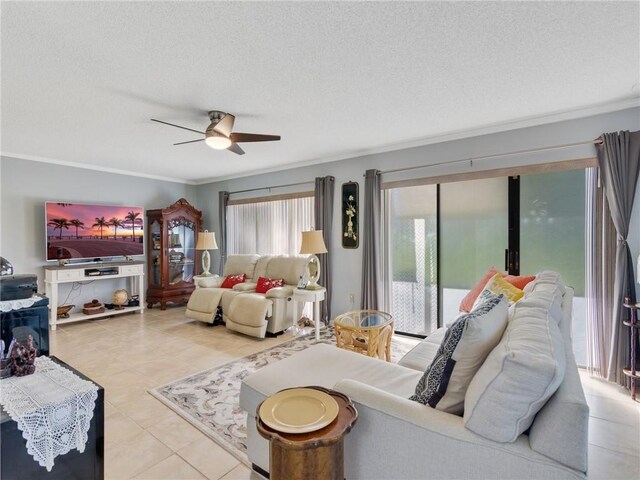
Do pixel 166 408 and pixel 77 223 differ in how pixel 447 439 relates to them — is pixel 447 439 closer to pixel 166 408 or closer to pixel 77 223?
pixel 166 408

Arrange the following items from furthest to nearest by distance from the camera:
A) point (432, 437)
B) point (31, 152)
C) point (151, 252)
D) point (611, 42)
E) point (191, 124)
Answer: point (151, 252) → point (31, 152) → point (191, 124) → point (611, 42) → point (432, 437)

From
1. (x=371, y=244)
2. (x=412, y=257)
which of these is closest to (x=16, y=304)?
(x=371, y=244)

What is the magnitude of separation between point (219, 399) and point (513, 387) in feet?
7.18

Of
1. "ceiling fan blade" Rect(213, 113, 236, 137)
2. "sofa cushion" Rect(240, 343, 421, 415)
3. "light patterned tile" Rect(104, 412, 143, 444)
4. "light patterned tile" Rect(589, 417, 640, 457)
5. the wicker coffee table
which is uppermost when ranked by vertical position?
"ceiling fan blade" Rect(213, 113, 236, 137)

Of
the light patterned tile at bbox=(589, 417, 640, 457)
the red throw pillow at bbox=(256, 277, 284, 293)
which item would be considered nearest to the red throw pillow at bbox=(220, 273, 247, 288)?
the red throw pillow at bbox=(256, 277, 284, 293)

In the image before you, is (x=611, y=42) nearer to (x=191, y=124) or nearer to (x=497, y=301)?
(x=497, y=301)

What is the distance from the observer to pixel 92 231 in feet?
16.5

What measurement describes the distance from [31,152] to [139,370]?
3492mm

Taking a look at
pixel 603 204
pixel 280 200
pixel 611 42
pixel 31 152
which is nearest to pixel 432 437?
pixel 611 42

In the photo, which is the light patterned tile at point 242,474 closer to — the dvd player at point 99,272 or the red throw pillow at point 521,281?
the red throw pillow at point 521,281

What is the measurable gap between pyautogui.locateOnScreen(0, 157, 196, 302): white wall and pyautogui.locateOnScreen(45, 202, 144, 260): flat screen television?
0.69 feet

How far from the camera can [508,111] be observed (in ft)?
9.82

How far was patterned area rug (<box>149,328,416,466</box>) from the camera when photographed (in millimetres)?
2064

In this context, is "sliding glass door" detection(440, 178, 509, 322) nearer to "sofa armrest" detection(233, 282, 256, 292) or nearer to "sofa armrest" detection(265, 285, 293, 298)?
"sofa armrest" detection(265, 285, 293, 298)
